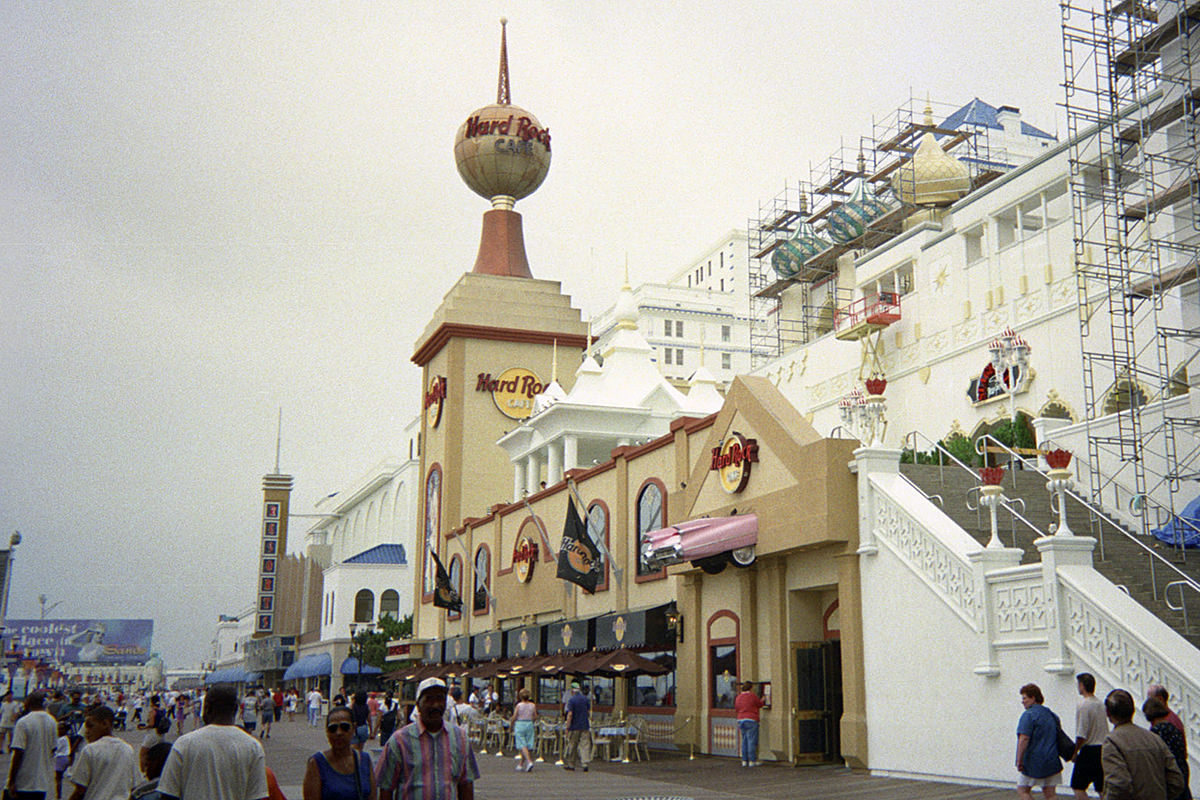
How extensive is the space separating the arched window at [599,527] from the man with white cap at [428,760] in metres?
21.6

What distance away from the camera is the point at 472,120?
2047 inches

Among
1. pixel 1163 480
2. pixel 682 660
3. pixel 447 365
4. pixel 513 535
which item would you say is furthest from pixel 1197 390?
pixel 447 365

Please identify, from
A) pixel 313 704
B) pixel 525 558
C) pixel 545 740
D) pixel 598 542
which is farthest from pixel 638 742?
pixel 313 704

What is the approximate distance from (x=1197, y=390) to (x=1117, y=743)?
52.3ft

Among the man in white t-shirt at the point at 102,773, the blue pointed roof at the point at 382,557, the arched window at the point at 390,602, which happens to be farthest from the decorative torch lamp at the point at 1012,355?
the blue pointed roof at the point at 382,557

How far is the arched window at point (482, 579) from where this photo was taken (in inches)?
1544

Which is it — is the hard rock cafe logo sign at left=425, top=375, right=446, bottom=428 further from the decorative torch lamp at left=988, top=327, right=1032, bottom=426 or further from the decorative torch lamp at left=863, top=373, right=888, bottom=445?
the decorative torch lamp at left=863, top=373, right=888, bottom=445

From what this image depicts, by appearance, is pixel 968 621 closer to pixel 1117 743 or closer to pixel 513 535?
pixel 1117 743

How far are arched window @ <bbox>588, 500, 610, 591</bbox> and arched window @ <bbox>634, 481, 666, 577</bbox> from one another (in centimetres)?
156

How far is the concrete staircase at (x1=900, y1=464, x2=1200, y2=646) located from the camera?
15.4 metres

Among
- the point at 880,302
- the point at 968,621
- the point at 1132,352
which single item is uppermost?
the point at 880,302

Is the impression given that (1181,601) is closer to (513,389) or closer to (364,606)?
(513,389)

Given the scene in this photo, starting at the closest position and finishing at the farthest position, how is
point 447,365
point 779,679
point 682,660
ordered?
point 779,679 < point 682,660 < point 447,365

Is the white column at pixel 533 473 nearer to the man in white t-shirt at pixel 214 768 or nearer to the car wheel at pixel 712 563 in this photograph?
the car wheel at pixel 712 563
